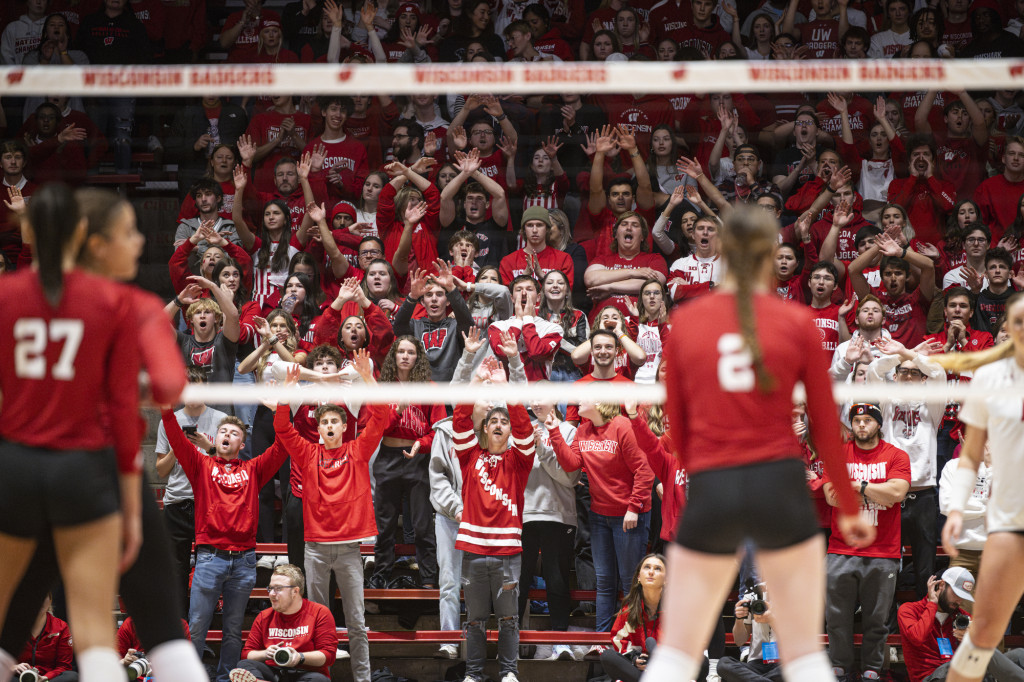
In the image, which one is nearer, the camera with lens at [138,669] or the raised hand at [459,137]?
the camera with lens at [138,669]

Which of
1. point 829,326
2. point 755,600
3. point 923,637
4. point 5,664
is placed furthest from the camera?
point 829,326

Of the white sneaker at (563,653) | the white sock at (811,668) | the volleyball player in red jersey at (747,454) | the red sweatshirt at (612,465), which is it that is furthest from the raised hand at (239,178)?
the white sock at (811,668)

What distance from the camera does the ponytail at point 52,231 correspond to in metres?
3.23

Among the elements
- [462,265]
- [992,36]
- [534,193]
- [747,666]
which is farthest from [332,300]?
[992,36]

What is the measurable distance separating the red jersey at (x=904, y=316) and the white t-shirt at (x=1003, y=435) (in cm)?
479

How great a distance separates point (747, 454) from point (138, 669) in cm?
529

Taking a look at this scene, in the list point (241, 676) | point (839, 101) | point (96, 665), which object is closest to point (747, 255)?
point (96, 665)

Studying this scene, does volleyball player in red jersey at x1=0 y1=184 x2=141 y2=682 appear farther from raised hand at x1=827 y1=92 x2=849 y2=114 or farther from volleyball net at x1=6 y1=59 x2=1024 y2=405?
raised hand at x1=827 y1=92 x2=849 y2=114

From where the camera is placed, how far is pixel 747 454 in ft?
10.7

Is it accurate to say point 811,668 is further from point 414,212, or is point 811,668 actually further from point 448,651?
point 414,212

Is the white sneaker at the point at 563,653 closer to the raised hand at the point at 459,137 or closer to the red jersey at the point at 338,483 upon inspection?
the red jersey at the point at 338,483

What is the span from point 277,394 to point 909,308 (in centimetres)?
616

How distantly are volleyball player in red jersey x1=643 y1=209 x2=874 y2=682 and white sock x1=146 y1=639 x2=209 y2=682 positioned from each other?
1.45 metres

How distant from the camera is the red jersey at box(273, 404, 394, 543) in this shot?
760cm
